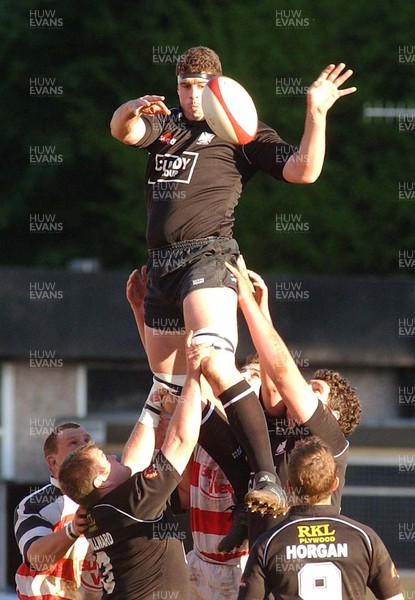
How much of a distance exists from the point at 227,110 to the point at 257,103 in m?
16.4

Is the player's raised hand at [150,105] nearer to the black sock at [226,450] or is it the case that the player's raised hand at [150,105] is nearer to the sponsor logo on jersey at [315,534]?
the black sock at [226,450]

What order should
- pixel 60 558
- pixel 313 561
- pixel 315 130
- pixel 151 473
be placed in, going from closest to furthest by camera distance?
pixel 313 561 → pixel 151 473 → pixel 315 130 → pixel 60 558

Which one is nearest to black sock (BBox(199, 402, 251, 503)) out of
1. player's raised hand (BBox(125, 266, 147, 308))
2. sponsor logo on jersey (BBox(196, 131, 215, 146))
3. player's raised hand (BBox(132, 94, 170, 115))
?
player's raised hand (BBox(125, 266, 147, 308))

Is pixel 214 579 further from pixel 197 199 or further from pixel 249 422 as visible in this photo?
pixel 197 199

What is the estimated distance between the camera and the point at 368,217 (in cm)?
2217

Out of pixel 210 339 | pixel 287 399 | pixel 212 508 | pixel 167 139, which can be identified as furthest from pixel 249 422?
pixel 167 139

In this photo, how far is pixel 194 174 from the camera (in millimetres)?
6047

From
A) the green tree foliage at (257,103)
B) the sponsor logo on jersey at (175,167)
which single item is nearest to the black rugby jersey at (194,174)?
the sponsor logo on jersey at (175,167)

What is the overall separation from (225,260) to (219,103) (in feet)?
2.52

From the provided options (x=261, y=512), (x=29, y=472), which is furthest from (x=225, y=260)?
(x=29, y=472)

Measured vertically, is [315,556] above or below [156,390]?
below

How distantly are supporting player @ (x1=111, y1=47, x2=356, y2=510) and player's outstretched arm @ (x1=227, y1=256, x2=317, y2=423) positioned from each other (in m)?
0.09

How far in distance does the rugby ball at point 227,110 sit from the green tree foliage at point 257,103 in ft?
51.8

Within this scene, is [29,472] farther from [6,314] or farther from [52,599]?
[52,599]
